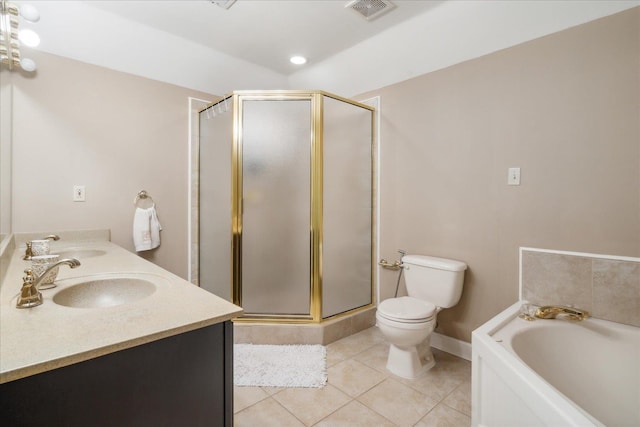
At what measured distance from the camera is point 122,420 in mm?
771

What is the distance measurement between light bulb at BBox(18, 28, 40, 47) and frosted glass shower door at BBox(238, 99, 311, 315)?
131 centimetres

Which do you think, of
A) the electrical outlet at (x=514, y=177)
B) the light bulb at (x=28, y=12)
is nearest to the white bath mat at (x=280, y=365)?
the electrical outlet at (x=514, y=177)

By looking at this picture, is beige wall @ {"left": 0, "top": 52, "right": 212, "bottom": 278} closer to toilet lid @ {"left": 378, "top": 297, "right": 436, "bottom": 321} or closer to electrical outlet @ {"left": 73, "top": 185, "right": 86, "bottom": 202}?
electrical outlet @ {"left": 73, "top": 185, "right": 86, "bottom": 202}

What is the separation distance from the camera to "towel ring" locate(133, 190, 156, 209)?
2.52m

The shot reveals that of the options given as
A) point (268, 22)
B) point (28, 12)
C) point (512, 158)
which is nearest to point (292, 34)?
point (268, 22)

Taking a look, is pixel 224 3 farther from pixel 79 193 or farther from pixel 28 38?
pixel 79 193

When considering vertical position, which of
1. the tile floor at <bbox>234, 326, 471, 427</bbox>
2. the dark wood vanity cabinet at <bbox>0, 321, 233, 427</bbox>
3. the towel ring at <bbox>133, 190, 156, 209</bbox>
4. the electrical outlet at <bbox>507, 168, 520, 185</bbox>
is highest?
the electrical outlet at <bbox>507, 168, 520, 185</bbox>

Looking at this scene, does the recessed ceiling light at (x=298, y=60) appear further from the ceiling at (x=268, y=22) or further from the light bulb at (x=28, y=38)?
the light bulb at (x=28, y=38)

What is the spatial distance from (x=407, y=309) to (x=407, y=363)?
0.34 meters

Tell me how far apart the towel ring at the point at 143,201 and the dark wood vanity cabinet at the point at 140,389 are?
201cm

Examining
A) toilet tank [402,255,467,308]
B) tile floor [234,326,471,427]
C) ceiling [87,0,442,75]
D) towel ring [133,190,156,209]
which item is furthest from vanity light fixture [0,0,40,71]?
toilet tank [402,255,467,308]

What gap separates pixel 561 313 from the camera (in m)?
1.66

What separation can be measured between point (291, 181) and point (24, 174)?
1763mm

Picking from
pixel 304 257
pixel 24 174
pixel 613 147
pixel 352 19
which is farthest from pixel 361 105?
pixel 24 174
